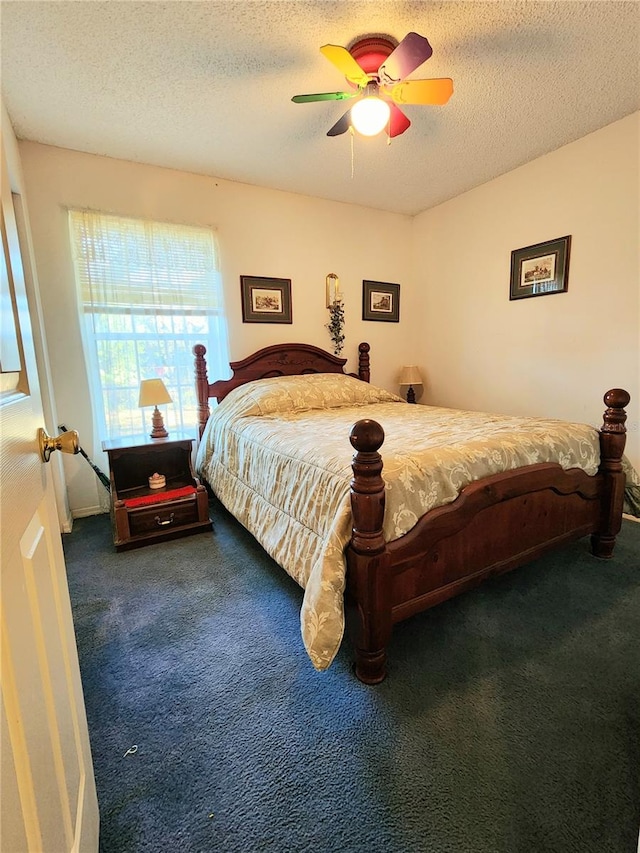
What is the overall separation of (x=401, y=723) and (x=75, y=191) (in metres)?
3.60

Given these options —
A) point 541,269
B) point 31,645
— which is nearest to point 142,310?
point 31,645

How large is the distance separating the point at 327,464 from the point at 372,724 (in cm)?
90

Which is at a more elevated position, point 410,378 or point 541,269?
point 541,269

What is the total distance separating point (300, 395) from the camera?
3035 mm

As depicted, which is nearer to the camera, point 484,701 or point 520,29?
point 484,701

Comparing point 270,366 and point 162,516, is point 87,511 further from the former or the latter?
point 270,366

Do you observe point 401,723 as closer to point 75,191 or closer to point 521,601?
point 521,601

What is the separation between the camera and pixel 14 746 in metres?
0.45

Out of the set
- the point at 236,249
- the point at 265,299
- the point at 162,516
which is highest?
the point at 236,249

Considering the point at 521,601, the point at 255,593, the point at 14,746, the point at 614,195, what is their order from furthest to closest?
the point at 614,195 < the point at 255,593 < the point at 521,601 < the point at 14,746

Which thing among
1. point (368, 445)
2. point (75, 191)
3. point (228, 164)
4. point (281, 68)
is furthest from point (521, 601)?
point (75, 191)

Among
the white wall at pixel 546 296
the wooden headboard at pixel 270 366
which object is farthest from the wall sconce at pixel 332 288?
the white wall at pixel 546 296

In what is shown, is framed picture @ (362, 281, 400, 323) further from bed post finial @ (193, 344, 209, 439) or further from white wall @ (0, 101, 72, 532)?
white wall @ (0, 101, 72, 532)

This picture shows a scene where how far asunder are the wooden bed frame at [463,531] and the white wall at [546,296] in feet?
2.80
